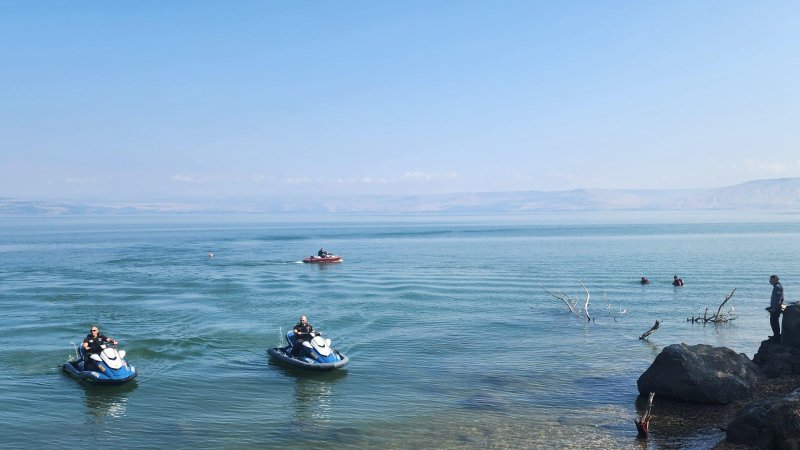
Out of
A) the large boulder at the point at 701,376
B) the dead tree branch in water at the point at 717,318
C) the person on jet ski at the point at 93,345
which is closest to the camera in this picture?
the large boulder at the point at 701,376

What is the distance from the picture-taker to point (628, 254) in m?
93.6

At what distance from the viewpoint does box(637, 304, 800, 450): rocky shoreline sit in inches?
682

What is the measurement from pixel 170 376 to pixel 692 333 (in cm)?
2753

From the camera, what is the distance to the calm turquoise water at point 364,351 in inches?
837

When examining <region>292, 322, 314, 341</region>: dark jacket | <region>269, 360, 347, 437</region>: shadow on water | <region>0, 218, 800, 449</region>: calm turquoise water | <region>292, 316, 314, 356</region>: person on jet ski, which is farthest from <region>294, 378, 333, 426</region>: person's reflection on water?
<region>292, 322, 314, 341</region>: dark jacket

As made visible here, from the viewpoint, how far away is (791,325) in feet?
83.4

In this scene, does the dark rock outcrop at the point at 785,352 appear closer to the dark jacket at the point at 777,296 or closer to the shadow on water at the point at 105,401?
the dark jacket at the point at 777,296

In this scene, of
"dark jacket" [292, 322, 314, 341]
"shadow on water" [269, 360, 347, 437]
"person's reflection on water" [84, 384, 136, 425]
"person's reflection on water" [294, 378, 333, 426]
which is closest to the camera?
"shadow on water" [269, 360, 347, 437]

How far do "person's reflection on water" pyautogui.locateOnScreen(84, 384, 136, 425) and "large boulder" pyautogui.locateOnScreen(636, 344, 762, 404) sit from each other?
19.2 m

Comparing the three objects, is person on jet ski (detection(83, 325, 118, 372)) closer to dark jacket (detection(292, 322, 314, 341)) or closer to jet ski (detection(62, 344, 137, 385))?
jet ski (detection(62, 344, 137, 385))

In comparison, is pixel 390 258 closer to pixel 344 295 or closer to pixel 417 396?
pixel 344 295

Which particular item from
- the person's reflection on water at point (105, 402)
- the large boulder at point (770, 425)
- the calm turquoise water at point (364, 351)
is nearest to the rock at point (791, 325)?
the calm turquoise water at point (364, 351)

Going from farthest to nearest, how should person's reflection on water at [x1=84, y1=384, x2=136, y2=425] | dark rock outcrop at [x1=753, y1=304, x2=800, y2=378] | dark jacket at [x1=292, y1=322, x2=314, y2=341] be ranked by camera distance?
1. dark jacket at [x1=292, y1=322, x2=314, y2=341]
2. dark rock outcrop at [x1=753, y1=304, x2=800, y2=378]
3. person's reflection on water at [x1=84, y1=384, x2=136, y2=425]

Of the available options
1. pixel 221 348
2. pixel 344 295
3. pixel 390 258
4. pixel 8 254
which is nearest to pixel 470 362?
pixel 221 348
